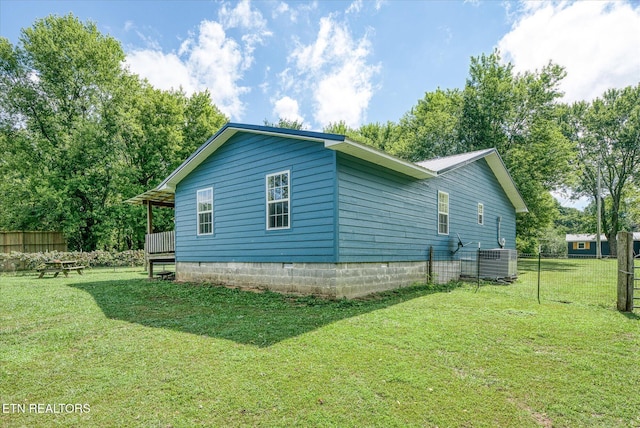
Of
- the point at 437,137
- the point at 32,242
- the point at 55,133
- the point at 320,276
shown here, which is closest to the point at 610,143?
the point at 437,137

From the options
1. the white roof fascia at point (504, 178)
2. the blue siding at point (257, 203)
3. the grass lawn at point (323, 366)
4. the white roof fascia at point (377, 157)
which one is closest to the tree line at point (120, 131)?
the white roof fascia at point (504, 178)

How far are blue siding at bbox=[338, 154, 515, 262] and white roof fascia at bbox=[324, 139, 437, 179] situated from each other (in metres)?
0.17

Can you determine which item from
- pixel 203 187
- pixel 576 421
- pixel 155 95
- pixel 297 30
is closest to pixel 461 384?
pixel 576 421

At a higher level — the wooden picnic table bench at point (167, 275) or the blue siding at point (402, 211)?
the blue siding at point (402, 211)

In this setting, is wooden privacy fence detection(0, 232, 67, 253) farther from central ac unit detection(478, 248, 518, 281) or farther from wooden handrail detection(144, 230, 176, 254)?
central ac unit detection(478, 248, 518, 281)

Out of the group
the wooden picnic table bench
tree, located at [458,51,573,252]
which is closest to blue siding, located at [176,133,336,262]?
the wooden picnic table bench

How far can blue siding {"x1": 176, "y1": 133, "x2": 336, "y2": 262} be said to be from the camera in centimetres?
780

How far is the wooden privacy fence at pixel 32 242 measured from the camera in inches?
686

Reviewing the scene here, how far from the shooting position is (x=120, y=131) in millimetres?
23094

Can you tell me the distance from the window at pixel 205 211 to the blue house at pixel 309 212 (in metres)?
0.03

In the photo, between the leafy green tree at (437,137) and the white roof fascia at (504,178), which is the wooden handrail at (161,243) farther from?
the leafy green tree at (437,137)

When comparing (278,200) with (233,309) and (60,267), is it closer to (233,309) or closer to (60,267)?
(233,309)

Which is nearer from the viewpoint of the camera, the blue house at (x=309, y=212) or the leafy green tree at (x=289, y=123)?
the blue house at (x=309, y=212)

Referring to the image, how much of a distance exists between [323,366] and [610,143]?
39.1 meters
